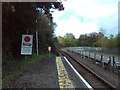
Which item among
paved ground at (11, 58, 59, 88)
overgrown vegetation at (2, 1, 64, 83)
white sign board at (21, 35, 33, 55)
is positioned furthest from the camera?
white sign board at (21, 35, 33, 55)

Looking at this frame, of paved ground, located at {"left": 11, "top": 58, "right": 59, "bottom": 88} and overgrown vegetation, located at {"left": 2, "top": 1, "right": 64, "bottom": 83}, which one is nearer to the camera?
paved ground, located at {"left": 11, "top": 58, "right": 59, "bottom": 88}

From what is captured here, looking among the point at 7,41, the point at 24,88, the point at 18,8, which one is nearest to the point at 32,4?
the point at 18,8

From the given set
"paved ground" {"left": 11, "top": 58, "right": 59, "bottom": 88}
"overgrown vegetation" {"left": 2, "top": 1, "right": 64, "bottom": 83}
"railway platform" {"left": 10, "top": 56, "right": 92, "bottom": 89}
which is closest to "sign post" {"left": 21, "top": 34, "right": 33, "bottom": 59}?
"overgrown vegetation" {"left": 2, "top": 1, "right": 64, "bottom": 83}

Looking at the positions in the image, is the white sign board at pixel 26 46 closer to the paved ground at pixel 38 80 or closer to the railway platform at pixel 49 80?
the railway platform at pixel 49 80

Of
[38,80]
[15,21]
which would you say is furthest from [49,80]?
[15,21]

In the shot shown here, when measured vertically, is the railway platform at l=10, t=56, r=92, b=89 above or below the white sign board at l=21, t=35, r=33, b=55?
below

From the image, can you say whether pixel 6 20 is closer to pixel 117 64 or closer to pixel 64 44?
pixel 117 64

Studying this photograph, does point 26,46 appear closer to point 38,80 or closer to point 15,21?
point 15,21

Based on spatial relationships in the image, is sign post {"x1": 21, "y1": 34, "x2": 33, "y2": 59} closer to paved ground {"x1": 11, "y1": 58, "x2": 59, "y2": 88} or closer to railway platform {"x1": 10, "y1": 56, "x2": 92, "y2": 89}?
railway platform {"x1": 10, "y1": 56, "x2": 92, "y2": 89}

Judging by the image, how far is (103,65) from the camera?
48.9 feet

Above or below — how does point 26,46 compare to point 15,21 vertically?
below

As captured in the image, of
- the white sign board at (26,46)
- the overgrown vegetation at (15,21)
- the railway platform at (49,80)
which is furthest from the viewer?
the white sign board at (26,46)

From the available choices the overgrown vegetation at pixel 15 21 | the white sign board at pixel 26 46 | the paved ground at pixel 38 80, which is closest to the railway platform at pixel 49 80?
the paved ground at pixel 38 80

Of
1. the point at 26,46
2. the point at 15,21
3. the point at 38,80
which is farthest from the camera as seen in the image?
the point at 26,46
